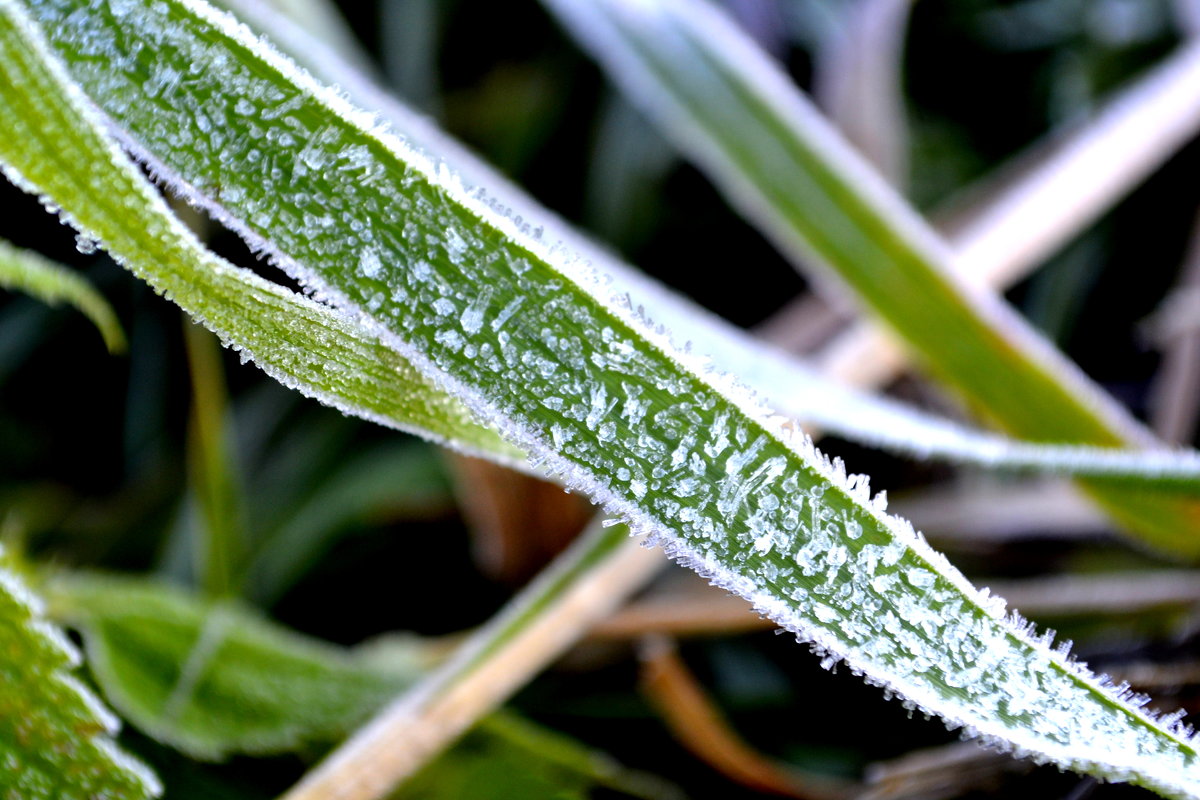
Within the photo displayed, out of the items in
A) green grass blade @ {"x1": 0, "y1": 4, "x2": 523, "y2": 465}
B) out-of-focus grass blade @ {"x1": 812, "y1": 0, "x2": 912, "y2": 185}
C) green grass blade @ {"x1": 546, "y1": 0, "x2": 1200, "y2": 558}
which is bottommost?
green grass blade @ {"x1": 0, "y1": 4, "x2": 523, "y2": 465}

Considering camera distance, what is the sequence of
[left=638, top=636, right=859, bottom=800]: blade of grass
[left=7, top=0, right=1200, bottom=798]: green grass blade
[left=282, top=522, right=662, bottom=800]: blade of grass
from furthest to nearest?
[left=638, top=636, right=859, bottom=800]: blade of grass < [left=282, top=522, right=662, bottom=800]: blade of grass < [left=7, top=0, right=1200, bottom=798]: green grass blade

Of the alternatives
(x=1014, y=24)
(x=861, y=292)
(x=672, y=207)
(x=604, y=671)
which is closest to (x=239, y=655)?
(x=604, y=671)

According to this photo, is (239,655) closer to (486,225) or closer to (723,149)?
(486,225)

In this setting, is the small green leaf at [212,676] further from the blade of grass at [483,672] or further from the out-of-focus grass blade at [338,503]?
the out-of-focus grass blade at [338,503]

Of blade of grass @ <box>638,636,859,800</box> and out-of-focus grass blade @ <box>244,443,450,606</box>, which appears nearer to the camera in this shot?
blade of grass @ <box>638,636,859,800</box>

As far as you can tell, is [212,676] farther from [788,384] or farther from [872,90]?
[872,90]

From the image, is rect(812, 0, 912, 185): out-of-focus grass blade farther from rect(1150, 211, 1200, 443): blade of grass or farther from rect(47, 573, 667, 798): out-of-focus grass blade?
rect(47, 573, 667, 798): out-of-focus grass blade

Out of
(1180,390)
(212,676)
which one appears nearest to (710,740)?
(212,676)

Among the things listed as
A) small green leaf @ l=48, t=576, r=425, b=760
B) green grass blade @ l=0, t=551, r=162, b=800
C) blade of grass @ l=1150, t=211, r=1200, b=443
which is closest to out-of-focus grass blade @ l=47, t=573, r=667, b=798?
small green leaf @ l=48, t=576, r=425, b=760
